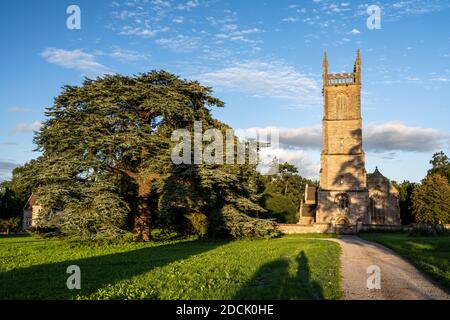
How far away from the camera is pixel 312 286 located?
8.88 meters

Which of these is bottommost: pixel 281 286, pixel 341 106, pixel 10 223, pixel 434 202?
pixel 10 223

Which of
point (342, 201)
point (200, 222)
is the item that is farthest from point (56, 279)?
point (342, 201)

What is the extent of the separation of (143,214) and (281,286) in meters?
18.6

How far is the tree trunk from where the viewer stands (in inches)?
1011

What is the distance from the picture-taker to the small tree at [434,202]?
4766 cm

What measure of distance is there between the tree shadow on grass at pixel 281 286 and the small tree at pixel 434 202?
42.8m

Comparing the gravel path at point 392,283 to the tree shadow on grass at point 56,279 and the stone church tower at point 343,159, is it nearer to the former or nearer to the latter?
the tree shadow on grass at point 56,279

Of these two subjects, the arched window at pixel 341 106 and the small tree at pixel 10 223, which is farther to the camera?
the small tree at pixel 10 223

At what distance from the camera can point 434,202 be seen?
48.0 meters

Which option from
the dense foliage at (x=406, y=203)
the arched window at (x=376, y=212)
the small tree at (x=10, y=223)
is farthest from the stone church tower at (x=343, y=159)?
→ the small tree at (x=10, y=223)

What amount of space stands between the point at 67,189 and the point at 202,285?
16.1 m

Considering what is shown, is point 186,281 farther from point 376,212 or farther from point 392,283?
point 376,212

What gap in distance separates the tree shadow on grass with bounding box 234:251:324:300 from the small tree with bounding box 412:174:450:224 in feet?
140
